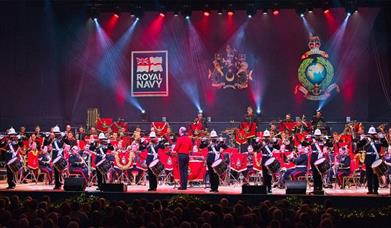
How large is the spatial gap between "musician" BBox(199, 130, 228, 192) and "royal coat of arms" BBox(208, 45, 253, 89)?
8.51m

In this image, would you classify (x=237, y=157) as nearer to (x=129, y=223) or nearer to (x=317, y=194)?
(x=317, y=194)

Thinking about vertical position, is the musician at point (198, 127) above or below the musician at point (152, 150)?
above

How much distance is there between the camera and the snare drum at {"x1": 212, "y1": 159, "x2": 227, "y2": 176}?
18.1m

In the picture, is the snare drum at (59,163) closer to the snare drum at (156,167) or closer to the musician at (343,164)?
the snare drum at (156,167)

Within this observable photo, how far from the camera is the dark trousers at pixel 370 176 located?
55.8 feet

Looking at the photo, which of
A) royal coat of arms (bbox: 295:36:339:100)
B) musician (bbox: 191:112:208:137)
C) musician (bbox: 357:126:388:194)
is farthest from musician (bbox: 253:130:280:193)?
royal coat of arms (bbox: 295:36:339:100)

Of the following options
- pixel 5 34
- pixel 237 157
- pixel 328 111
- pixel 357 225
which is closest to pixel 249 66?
pixel 328 111

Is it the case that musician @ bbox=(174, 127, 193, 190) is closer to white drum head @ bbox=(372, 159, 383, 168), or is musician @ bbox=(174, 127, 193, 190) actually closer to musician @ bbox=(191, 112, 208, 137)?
musician @ bbox=(191, 112, 208, 137)

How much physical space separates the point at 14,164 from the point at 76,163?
6.23 ft

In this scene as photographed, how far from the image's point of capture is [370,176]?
56.1 feet

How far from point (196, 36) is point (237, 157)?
9.16 meters

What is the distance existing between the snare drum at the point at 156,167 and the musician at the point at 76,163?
233 centimetres

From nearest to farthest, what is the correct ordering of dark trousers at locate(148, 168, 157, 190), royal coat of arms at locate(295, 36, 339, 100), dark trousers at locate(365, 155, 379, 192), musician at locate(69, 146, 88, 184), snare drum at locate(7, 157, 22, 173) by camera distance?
1. dark trousers at locate(365, 155, 379, 192)
2. dark trousers at locate(148, 168, 157, 190)
3. snare drum at locate(7, 157, 22, 173)
4. musician at locate(69, 146, 88, 184)
5. royal coat of arms at locate(295, 36, 339, 100)

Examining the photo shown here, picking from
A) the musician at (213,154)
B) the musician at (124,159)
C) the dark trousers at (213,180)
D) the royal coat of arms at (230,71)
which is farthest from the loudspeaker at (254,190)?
the royal coat of arms at (230,71)
